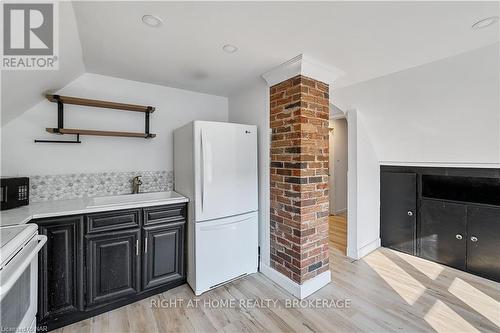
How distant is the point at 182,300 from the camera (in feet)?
7.06

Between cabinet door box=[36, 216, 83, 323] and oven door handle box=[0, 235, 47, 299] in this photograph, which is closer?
oven door handle box=[0, 235, 47, 299]

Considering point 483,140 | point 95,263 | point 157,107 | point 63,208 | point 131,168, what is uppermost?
point 157,107

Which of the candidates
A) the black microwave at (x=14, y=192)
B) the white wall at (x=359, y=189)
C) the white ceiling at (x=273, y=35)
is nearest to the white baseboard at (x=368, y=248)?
the white wall at (x=359, y=189)

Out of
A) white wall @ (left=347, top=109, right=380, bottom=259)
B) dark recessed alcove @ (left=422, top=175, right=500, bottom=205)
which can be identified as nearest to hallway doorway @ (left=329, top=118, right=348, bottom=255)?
white wall @ (left=347, top=109, right=380, bottom=259)

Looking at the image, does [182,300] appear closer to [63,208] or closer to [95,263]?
[95,263]

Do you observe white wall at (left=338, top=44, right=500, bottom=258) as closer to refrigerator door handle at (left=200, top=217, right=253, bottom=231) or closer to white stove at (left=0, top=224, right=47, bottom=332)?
refrigerator door handle at (left=200, top=217, right=253, bottom=231)

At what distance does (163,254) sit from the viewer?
2.25 m

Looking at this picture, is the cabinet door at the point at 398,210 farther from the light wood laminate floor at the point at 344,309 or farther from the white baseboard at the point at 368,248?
the light wood laminate floor at the point at 344,309

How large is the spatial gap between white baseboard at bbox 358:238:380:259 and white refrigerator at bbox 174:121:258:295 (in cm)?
147

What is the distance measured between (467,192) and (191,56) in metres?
3.54

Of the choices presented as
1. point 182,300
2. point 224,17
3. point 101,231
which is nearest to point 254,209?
point 182,300

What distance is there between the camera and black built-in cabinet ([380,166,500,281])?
248cm

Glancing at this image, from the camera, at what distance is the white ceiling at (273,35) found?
139cm

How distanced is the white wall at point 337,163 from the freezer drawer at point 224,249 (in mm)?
3116
